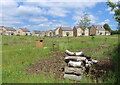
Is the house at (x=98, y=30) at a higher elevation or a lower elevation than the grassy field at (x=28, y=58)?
higher

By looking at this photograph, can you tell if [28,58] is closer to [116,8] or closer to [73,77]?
[73,77]

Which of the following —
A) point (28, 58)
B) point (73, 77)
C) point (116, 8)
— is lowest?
point (73, 77)

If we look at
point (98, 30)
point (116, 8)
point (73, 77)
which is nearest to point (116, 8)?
point (116, 8)

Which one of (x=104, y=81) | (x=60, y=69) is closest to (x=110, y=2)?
(x=104, y=81)

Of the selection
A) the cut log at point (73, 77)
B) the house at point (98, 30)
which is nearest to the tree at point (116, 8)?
the cut log at point (73, 77)

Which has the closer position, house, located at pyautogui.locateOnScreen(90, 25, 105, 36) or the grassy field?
the grassy field

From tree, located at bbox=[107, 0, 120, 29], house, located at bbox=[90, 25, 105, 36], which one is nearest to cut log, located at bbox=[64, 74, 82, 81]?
tree, located at bbox=[107, 0, 120, 29]

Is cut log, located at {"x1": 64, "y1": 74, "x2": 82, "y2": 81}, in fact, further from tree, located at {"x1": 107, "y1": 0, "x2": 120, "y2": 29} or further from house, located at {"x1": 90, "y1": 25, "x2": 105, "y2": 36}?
house, located at {"x1": 90, "y1": 25, "x2": 105, "y2": 36}

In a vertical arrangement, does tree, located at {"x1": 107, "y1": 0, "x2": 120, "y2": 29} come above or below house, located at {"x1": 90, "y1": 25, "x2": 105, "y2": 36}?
below

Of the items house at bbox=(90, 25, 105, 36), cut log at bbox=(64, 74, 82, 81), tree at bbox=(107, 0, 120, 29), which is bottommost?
cut log at bbox=(64, 74, 82, 81)

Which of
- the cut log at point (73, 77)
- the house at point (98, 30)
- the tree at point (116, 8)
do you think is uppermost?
the house at point (98, 30)

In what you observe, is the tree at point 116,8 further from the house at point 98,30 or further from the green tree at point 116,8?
the house at point 98,30

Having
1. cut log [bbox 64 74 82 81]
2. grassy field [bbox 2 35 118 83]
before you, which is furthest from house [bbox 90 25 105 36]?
cut log [bbox 64 74 82 81]

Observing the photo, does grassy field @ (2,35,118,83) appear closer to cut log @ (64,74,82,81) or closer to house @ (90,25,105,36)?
cut log @ (64,74,82,81)
